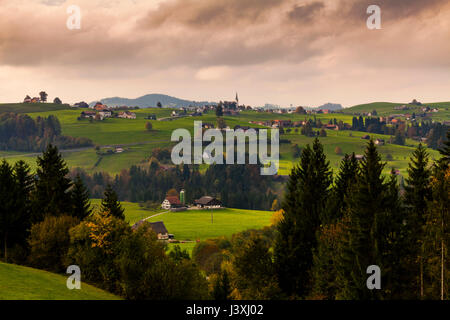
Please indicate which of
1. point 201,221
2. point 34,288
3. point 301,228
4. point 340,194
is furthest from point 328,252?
point 201,221

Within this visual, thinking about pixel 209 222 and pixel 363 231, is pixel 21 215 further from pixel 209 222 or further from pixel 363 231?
pixel 209 222

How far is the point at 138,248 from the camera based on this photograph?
51.8 m

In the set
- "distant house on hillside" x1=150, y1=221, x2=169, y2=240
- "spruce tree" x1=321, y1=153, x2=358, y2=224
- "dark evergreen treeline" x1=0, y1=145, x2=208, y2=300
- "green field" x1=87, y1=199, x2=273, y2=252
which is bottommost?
"green field" x1=87, y1=199, x2=273, y2=252

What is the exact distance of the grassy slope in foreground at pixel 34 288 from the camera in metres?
35.4

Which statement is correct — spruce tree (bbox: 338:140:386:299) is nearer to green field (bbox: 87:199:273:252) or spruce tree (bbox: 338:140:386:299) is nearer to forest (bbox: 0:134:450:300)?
forest (bbox: 0:134:450:300)

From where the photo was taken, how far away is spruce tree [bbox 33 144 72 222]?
6465 centimetres

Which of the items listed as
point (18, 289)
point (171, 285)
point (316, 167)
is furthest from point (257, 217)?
point (18, 289)

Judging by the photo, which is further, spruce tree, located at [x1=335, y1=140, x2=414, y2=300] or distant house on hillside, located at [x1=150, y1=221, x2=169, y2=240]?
distant house on hillside, located at [x1=150, y1=221, x2=169, y2=240]

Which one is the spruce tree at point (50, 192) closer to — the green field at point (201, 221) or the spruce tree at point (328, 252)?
the spruce tree at point (328, 252)

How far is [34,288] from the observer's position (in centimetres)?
3884

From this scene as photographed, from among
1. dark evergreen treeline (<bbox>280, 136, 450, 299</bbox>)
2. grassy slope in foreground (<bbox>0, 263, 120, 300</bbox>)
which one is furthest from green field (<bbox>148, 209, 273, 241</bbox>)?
grassy slope in foreground (<bbox>0, 263, 120, 300</bbox>)

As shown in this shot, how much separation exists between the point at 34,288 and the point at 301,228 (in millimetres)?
31360

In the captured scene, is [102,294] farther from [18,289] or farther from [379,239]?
[379,239]

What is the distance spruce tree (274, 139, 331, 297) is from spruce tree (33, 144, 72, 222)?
31307 millimetres
